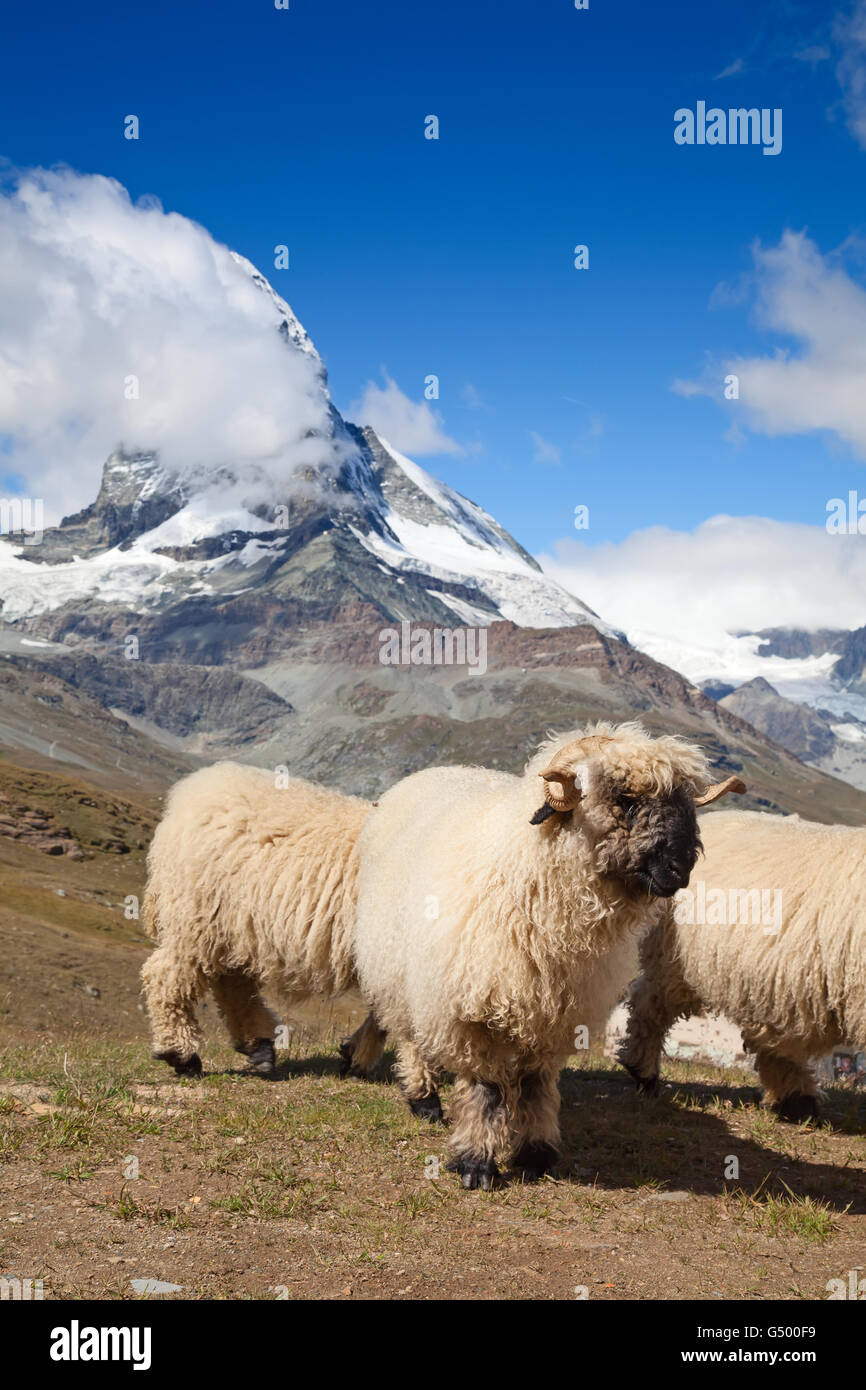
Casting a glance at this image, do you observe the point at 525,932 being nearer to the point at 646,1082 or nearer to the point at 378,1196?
the point at 378,1196

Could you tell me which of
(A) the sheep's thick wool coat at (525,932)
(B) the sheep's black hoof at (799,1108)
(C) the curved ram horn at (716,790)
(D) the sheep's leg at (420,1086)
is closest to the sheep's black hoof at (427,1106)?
(D) the sheep's leg at (420,1086)

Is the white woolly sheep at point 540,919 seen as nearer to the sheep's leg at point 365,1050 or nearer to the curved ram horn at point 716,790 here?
the curved ram horn at point 716,790

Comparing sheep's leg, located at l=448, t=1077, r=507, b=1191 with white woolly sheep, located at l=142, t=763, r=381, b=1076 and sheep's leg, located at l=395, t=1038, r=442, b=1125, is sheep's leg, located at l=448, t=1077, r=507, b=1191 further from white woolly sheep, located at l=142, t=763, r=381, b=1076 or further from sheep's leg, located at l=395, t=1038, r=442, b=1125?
white woolly sheep, located at l=142, t=763, r=381, b=1076

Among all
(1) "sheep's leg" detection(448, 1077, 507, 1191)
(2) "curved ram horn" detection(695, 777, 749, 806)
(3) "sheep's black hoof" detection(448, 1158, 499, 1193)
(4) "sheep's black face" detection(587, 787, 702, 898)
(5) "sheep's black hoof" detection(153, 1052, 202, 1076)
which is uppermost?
(2) "curved ram horn" detection(695, 777, 749, 806)

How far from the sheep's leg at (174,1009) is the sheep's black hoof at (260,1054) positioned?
0.66 meters

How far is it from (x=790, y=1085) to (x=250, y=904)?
241 inches

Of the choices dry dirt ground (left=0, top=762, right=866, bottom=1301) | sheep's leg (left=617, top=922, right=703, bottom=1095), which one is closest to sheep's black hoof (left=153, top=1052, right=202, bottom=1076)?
dry dirt ground (left=0, top=762, right=866, bottom=1301)

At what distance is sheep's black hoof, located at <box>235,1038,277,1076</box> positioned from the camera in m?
12.5

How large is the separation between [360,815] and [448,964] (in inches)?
181

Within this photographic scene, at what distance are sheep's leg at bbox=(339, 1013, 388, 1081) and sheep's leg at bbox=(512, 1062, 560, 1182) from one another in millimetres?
3425
